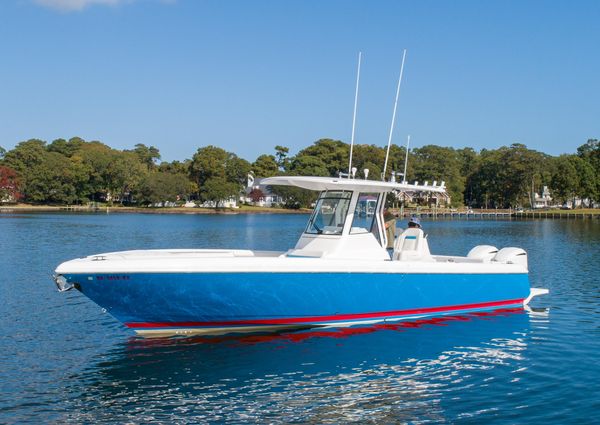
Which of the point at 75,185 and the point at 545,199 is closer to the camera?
the point at 75,185

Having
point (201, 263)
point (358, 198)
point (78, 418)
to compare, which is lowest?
point (78, 418)

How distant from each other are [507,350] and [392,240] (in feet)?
12.1

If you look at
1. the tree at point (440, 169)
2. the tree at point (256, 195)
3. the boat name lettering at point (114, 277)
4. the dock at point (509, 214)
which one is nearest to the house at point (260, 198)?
the tree at point (256, 195)

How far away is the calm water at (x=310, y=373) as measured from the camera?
8.95m

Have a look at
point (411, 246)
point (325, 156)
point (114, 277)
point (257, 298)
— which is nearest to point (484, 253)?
point (411, 246)

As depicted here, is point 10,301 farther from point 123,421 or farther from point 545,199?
point 545,199

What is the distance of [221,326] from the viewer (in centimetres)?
1237

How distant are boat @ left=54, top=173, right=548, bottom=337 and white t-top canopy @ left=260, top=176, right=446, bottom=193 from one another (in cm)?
3

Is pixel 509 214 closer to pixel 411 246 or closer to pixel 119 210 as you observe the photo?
pixel 119 210

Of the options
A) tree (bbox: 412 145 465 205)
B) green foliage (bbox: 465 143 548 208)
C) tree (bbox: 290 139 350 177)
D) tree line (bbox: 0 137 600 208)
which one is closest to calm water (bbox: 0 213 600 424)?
tree line (bbox: 0 137 600 208)

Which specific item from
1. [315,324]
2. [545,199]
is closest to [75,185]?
[545,199]

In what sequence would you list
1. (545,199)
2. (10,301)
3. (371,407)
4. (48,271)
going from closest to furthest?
1. (371,407)
2. (10,301)
3. (48,271)
4. (545,199)

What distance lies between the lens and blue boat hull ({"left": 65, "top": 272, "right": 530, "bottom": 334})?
37.8 ft

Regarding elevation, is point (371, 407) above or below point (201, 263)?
below
